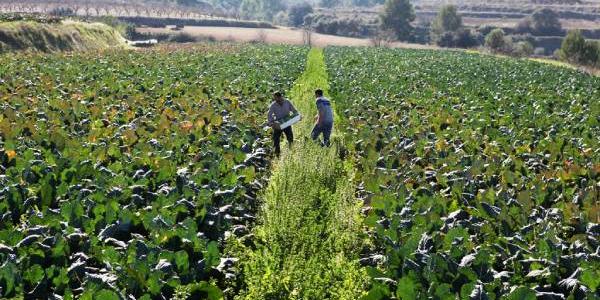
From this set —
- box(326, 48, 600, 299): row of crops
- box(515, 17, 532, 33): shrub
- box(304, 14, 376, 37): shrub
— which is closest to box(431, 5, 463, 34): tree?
box(304, 14, 376, 37): shrub

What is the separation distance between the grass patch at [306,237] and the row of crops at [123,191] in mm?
379

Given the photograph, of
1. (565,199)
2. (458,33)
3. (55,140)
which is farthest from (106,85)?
(458,33)

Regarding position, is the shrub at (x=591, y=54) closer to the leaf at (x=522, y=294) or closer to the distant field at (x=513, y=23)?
the distant field at (x=513, y=23)

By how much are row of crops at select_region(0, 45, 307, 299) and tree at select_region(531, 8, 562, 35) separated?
397 feet

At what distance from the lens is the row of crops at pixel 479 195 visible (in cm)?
757

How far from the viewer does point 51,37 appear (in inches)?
1997

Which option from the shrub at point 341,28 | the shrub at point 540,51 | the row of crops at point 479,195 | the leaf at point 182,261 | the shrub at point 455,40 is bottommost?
the shrub at point 540,51

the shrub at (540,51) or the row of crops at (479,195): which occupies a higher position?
the row of crops at (479,195)

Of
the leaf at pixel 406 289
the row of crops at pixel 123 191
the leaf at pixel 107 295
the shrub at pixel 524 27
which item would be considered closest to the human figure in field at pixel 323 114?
the row of crops at pixel 123 191

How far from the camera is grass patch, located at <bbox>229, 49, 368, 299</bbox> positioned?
28.1ft

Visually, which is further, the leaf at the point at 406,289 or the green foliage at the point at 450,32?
the green foliage at the point at 450,32

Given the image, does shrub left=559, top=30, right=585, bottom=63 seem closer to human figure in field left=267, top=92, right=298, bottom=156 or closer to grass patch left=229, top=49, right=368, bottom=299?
human figure in field left=267, top=92, right=298, bottom=156

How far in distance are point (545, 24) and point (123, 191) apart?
134394 millimetres

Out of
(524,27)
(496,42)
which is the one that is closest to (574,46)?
(496,42)
